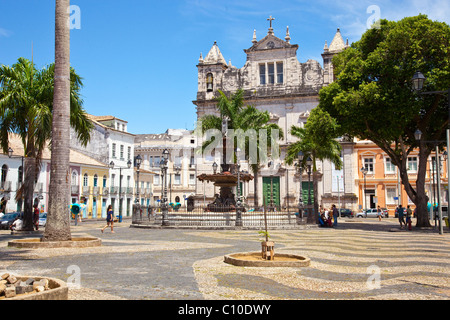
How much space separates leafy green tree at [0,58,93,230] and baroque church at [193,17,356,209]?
1096 inches

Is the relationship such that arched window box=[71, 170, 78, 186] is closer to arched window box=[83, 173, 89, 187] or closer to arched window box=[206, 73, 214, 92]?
arched window box=[83, 173, 89, 187]

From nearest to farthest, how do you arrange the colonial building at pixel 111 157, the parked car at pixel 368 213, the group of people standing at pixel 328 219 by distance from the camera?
the group of people standing at pixel 328 219, the parked car at pixel 368 213, the colonial building at pixel 111 157

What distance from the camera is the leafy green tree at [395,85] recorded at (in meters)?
21.2

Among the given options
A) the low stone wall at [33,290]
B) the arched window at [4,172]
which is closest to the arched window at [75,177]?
the arched window at [4,172]

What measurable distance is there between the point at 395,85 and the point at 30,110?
56.6 feet

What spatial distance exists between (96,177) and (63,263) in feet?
131

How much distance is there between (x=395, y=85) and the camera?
21625 mm

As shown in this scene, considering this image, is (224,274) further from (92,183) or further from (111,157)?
(111,157)

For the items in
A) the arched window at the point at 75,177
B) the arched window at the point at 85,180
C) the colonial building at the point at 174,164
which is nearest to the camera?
the arched window at the point at 75,177

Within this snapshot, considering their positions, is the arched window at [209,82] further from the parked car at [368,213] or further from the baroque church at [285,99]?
the parked car at [368,213]

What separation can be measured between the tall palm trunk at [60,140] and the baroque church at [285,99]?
106ft

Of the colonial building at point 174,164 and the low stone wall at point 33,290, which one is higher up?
the colonial building at point 174,164

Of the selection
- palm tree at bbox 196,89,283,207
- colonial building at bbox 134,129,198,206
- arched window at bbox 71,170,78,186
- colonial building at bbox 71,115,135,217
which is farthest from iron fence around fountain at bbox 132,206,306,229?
colonial building at bbox 134,129,198,206

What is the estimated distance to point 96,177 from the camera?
156 ft
